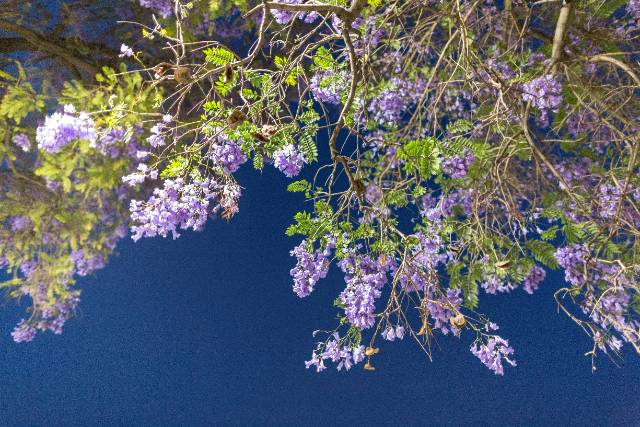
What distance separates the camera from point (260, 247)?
164 inches

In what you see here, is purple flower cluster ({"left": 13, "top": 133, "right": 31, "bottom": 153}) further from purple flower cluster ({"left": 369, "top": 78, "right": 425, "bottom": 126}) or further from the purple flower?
purple flower cluster ({"left": 369, "top": 78, "right": 425, "bottom": 126})

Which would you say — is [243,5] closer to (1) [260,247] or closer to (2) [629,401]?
(1) [260,247]

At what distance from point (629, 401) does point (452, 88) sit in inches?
96.3

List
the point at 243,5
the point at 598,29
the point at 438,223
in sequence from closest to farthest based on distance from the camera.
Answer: the point at 438,223
the point at 598,29
the point at 243,5

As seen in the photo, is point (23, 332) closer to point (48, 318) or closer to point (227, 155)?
point (48, 318)

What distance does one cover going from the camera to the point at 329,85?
2193mm

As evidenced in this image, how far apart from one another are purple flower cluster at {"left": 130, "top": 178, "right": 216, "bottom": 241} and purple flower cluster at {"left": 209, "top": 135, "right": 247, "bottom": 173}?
68mm

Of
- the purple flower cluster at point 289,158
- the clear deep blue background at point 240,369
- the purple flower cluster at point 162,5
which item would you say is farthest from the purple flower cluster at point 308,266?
the clear deep blue background at point 240,369

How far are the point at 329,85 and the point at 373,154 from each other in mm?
711

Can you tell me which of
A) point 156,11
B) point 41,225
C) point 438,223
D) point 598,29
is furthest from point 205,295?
point 598,29

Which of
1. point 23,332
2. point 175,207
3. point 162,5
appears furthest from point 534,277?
point 23,332

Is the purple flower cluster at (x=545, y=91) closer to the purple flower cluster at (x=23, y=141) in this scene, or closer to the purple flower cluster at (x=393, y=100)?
the purple flower cluster at (x=393, y=100)

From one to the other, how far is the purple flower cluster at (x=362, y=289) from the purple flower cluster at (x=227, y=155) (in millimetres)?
489

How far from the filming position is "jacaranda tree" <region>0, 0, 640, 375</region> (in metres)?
1.66
